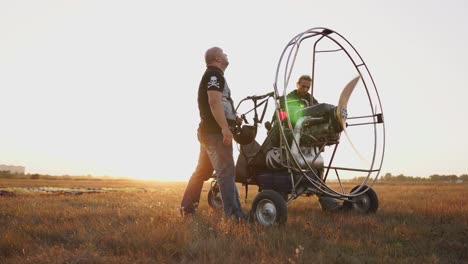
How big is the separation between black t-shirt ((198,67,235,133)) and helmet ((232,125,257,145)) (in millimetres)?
374


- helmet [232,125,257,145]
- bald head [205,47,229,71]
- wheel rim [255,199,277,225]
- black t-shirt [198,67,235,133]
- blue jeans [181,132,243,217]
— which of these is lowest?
wheel rim [255,199,277,225]

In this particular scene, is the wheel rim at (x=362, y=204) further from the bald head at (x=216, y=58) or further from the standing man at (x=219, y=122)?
the bald head at (x=216, y=58)

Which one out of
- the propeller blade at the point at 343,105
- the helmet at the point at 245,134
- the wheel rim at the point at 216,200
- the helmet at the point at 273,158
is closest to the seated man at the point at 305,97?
the propeller blade at the point at 343,105

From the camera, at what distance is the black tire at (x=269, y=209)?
6066mm

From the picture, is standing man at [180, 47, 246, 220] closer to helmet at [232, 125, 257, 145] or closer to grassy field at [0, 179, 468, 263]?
helmet at [232, 125, 257, 145]

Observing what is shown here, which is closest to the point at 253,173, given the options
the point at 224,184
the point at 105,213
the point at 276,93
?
the point at 224,184

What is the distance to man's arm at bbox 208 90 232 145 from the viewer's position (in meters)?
6.05

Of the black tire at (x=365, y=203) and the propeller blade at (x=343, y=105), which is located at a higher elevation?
the propeller blade at (x=343, y=105)

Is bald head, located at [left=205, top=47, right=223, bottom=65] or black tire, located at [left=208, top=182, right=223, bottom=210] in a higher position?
bald head, located at [left=205, top=47, right=223, bottom=65]

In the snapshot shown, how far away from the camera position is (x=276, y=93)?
641 cm

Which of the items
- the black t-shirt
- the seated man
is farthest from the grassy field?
the seated man

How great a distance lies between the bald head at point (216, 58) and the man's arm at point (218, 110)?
2.19ft

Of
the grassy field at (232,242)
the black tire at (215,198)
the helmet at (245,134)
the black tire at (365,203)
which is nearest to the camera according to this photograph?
the grassy field at (232,242)

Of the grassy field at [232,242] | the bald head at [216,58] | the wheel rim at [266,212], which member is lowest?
the grassy field at [232,242]
